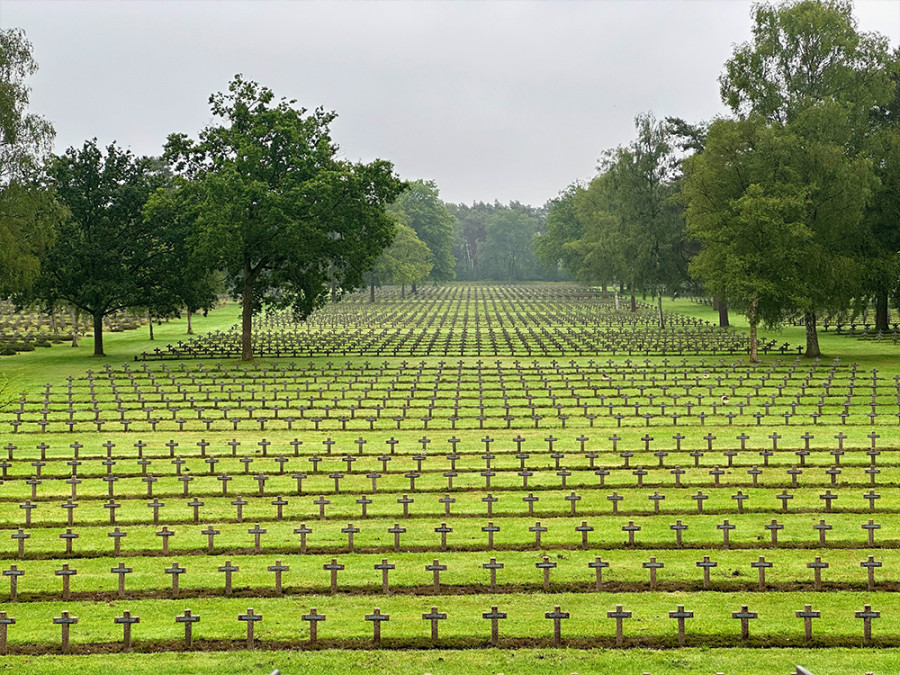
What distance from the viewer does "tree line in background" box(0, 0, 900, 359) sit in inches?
1940

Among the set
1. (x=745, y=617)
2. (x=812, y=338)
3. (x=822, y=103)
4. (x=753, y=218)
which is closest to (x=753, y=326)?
(x=812, y=338)

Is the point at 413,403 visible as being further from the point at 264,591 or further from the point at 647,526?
the point at 264,591

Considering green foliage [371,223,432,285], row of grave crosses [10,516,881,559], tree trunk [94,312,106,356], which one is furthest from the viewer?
green foliage [371,223,432,285]

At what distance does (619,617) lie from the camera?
526 inches

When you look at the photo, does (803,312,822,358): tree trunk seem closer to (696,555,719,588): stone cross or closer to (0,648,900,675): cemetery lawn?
(696,555,719,588): stone cross

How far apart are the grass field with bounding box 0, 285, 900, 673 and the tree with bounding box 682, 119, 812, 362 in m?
6.77

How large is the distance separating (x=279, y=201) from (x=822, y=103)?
27.9m

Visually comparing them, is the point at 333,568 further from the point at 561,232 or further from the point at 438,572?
the point at 561,232

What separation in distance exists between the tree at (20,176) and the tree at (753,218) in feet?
108

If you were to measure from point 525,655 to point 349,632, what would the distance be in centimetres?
252

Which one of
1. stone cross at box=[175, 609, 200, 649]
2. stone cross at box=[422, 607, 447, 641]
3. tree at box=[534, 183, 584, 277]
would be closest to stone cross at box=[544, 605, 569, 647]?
stone cross at box=[422, 607, 447, 641]

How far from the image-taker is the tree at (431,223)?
163 meters

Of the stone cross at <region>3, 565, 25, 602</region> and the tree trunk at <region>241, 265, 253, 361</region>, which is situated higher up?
the tree trunk at <region>241, 265, 253, 361</region>

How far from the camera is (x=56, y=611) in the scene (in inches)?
597
